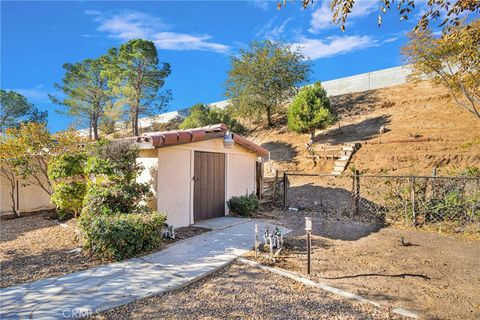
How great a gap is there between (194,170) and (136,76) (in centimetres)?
2002

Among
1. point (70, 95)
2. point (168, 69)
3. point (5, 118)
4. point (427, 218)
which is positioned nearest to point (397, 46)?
point (427, 218)

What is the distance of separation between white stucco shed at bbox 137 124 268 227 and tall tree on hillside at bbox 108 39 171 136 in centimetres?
1843

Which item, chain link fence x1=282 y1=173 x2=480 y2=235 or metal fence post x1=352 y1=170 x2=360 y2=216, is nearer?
chain link fence x1=282 y1=173 x2=480 y2=235

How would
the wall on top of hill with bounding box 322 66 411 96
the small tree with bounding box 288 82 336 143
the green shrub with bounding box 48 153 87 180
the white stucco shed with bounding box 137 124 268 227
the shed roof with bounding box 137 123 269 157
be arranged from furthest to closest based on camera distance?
the wall on top of hill with bounding box 322 66 411 96
the small tree with bounding box 288 82 336 143
the green shrub with bounding box 48 153 87 180
the white stucco shed with bounding box 137 124 268 227
the shed roof with bounding box 137 123 269 157

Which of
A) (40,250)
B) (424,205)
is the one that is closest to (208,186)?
(40,250)

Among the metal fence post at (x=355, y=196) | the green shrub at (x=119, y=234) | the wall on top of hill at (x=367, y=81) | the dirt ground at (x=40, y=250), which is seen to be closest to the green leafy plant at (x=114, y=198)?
the green shrub at (x=119, y=234)

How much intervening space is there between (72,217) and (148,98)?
18833 mm

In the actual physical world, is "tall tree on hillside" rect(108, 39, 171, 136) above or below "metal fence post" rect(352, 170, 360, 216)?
above

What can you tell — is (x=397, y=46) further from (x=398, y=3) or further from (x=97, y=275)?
(x=97, y=275)

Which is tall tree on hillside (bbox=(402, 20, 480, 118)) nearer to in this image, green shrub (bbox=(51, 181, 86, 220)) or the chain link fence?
the chain link fence

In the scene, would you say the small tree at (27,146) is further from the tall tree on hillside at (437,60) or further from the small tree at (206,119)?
the tall tree on hillside at (437,60)

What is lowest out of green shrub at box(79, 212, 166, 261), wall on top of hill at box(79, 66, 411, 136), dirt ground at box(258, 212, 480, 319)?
dirt ground at box(258, 212, 480, 319)

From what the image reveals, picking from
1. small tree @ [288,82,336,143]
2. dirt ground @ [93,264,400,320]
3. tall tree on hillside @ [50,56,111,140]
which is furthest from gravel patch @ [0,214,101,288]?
tall tree on hillside @ [50,56,111,140]

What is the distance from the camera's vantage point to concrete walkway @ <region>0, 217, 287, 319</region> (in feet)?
10.4
